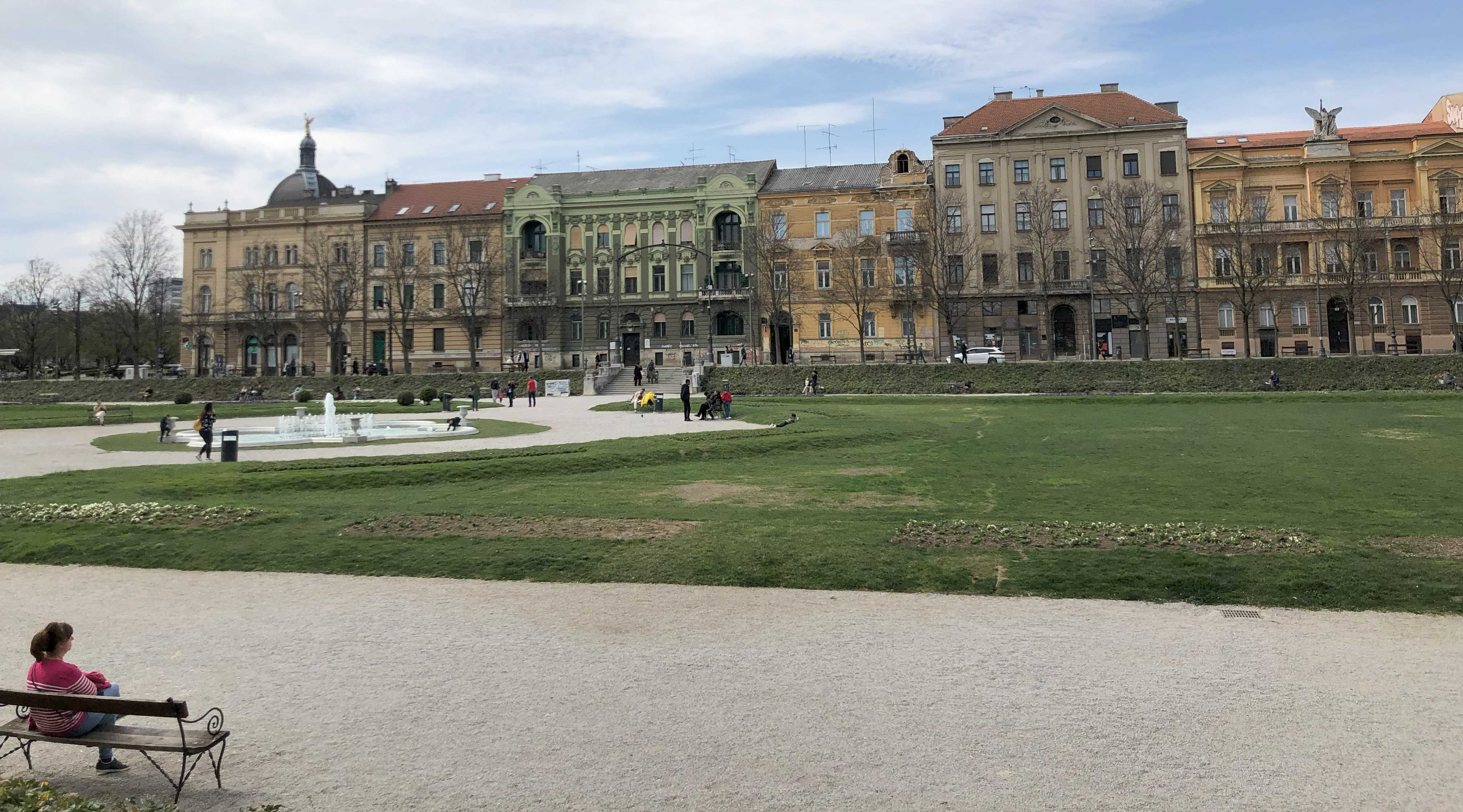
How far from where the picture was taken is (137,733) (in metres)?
6.61

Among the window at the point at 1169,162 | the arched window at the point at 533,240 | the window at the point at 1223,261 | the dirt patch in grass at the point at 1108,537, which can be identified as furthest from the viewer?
the arched window at the point at 533,240

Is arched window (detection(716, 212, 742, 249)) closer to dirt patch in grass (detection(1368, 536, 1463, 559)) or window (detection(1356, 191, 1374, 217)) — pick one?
window (detection(1356, 191, 1374, 217))

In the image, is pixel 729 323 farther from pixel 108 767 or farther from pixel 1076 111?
pixel 108 767

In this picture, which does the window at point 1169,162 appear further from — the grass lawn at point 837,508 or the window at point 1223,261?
the grass lawn at point 837,508

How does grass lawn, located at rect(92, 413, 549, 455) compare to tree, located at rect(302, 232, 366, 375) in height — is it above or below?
below

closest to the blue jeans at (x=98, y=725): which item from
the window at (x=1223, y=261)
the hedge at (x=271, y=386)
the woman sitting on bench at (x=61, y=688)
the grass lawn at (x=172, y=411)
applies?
the woman sitting on bench at (x=61, y=688)

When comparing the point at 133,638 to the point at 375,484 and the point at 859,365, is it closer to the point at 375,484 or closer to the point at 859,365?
the point at 375,484

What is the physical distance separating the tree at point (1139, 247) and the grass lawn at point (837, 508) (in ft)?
118

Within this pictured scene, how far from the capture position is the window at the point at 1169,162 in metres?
70.6

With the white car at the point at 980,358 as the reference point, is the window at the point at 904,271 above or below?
above

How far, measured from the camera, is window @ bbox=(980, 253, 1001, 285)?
73125 millimetres

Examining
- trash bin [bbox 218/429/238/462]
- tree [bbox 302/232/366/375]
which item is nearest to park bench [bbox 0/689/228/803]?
trash bin [bbox 218/429/238/462]

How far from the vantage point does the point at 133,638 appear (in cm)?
996

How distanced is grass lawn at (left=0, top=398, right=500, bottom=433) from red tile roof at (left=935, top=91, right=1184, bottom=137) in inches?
1723
